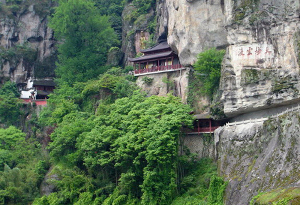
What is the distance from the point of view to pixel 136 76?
44.2 m

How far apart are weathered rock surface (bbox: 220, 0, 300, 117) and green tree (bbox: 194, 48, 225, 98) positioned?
2.57 metres

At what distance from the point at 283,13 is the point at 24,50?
33.5 metres

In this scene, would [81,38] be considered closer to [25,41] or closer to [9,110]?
[9,110]

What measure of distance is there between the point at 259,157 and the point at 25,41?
123 feet

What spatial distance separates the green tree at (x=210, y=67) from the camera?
35.4 m

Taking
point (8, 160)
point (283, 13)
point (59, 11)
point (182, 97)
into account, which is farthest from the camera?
point (59, 11)

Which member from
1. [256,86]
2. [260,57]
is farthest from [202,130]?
[260,57]

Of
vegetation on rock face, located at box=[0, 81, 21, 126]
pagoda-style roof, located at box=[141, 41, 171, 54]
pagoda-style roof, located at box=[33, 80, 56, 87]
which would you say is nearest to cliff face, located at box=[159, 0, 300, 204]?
pagoda-style roof, located at box=[141, 41, 171, 54]

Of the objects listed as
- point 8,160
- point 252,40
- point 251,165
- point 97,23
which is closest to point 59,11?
point 97,23

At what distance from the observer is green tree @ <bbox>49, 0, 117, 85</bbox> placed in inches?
1881

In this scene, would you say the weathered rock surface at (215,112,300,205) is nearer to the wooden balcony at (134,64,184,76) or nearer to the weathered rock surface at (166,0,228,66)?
the weathered rock surface at (166,0,228,66)

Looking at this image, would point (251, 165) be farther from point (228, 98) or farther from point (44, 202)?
point (44, 202)

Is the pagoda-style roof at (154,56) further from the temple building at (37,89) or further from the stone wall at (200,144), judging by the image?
the temple building at (37,89)

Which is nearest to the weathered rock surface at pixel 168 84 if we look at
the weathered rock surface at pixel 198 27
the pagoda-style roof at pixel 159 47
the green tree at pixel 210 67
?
the weathered rock surface at pixel 198 27
